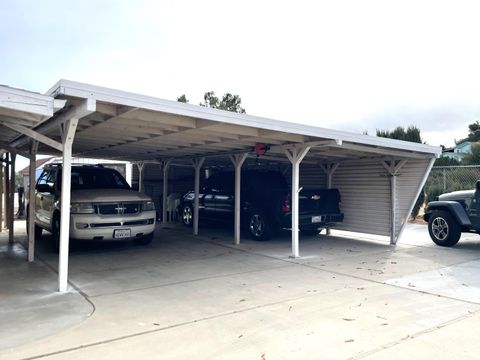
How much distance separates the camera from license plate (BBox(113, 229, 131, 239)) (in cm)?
764

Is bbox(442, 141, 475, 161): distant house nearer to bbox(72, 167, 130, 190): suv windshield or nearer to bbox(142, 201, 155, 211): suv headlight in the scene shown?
bbox(142, 201, 155, 211): suv headlight

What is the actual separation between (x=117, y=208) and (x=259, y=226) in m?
3.66

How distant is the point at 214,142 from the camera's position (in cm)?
811

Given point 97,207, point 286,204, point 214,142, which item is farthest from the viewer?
point 286,204

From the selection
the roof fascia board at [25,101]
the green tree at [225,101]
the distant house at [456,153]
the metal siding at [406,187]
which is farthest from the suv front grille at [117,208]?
the green tree at [225,101]

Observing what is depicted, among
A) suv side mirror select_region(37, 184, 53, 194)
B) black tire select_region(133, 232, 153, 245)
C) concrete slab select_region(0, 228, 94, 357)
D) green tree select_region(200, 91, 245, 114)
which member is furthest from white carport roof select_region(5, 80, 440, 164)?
green tree select_region(200, 91, 245, 114)

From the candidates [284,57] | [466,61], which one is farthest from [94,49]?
[466,61]

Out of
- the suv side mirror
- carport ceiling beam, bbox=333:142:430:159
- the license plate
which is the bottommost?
the license plate

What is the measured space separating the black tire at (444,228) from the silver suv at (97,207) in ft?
21.1

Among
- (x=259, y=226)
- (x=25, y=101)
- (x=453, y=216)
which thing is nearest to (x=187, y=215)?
(x=259, y=226)

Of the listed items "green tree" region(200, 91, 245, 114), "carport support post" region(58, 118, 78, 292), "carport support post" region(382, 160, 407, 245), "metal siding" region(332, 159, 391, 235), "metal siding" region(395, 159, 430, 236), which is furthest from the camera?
"green tree" region(200, 91, 245, 114)

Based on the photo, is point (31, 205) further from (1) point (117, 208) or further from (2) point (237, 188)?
(2) point (237, 188)

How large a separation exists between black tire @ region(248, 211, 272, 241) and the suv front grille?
3.13 metres

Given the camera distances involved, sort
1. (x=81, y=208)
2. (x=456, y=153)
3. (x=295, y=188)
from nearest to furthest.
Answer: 1. (x=81, y=208)
2. (x=295, y=188)
3. (x=456, y=153)
